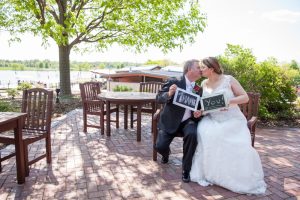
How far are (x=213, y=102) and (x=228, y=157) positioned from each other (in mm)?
726

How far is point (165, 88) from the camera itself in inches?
154

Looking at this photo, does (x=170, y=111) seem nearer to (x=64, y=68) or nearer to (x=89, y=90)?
(x=89, y=90)

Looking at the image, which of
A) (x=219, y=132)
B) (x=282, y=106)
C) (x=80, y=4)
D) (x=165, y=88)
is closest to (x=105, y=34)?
(x=80, y=4)

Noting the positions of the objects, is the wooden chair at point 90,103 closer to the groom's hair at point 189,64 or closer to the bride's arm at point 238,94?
the groom's hair at point 189,64

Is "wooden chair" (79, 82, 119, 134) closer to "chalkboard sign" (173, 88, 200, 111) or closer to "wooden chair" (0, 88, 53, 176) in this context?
"wooden chair" (0, 88, 53, 176)

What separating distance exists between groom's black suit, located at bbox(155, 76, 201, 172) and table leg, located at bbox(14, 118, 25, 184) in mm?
1860

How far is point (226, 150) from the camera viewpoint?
3.31 metres

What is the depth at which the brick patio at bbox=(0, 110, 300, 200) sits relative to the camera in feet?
10.4

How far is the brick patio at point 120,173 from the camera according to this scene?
3163 mm

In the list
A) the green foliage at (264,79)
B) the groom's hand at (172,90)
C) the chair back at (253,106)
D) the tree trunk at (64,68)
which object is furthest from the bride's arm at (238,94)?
the tree trunk at (64,68)

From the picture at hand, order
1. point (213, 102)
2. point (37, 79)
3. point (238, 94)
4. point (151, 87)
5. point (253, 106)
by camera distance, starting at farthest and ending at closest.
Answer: point (37, 79) < point (151, 87) < point (253, 106) < point (238, 94) < point (213, 102)

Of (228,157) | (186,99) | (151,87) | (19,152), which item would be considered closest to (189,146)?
(228,157)

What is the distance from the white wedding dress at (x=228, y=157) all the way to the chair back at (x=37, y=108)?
7.20 ft

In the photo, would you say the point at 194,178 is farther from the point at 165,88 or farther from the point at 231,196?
the point at 165,88
